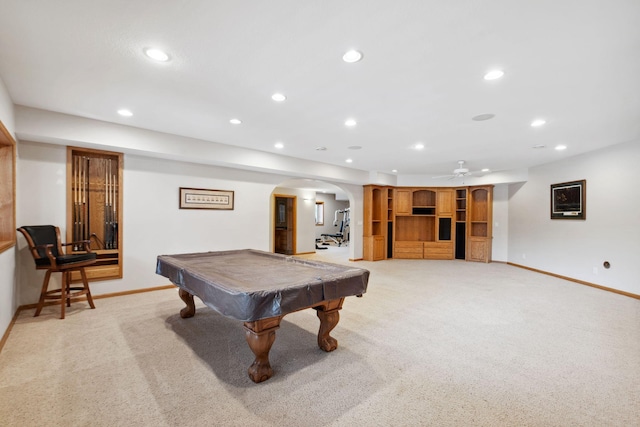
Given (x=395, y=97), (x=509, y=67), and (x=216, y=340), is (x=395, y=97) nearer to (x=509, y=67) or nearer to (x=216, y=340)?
(x=509, y=67)

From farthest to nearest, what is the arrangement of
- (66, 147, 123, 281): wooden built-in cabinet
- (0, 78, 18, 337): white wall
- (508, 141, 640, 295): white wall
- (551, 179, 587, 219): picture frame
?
(551, 179, 587, 219): picture frame → (508, 141, 640, 295): white wall → (66, 147, 123, 281): wooden built-in cabinet → (0, 78, 18, 337): white wall

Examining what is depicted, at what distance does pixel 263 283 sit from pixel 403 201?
7.04 meters

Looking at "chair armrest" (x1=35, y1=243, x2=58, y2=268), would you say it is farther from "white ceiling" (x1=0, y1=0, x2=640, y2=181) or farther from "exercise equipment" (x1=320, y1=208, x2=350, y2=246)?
"exercise equipment" (x1=320, y1=208, x2=350, y2=246)

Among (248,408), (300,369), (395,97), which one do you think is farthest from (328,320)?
(395,97)

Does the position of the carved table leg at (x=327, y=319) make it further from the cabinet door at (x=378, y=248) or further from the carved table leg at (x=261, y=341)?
the cabinet door at (x=378, y=248)

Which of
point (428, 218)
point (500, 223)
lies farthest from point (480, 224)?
point (428, 218)

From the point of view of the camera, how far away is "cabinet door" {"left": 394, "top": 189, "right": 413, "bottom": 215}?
8609mm

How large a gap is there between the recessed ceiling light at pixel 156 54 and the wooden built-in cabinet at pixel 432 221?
20.8 ft

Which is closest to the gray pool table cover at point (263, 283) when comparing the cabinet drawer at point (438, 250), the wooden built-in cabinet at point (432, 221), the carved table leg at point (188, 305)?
the carved table leg at point (188, 305)

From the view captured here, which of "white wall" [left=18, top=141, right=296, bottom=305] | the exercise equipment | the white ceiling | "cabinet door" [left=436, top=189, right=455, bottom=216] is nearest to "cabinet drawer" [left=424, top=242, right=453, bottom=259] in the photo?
"cabinet door" [left=436, top=189, right=455, bottom=216]

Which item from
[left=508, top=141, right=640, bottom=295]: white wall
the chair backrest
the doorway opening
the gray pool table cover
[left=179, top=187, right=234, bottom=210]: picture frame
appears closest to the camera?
the gray pool table cover

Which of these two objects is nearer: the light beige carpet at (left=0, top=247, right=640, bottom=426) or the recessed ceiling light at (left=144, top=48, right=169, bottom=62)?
the light beige carpet at (left=0, top=247, right=640, bottom=426)

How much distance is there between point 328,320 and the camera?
2.60 m

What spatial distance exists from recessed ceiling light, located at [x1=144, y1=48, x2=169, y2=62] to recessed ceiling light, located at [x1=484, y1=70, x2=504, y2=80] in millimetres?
2655
